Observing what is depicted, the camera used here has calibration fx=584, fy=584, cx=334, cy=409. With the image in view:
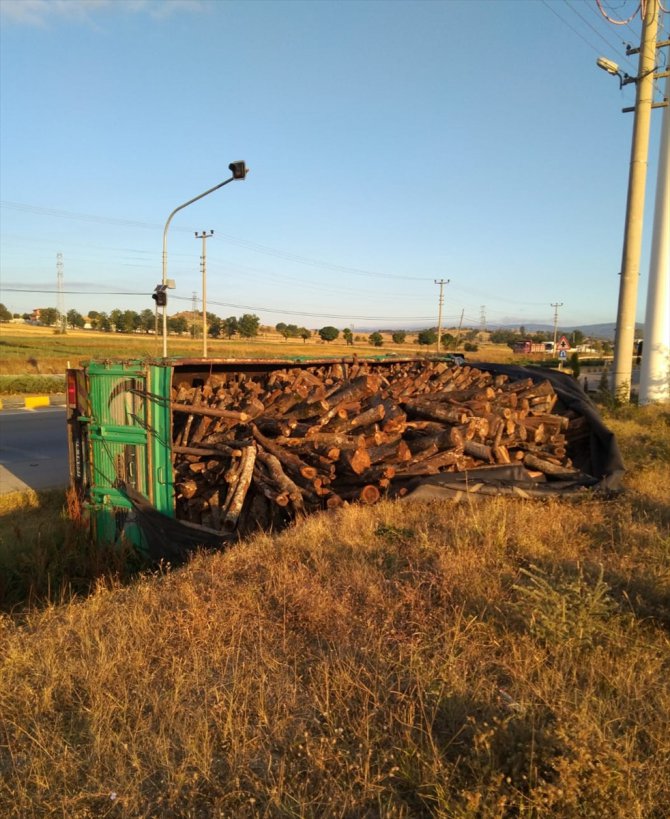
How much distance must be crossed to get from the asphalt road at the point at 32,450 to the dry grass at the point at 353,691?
6.58 metres

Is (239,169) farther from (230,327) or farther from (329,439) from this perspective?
(230,327)

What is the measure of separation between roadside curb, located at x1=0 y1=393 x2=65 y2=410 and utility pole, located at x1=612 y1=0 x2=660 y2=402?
18.5 meters

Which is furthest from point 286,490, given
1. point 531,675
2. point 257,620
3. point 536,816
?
point 536,816

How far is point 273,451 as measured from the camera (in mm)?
7648

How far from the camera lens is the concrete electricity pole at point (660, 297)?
16766 millimetres

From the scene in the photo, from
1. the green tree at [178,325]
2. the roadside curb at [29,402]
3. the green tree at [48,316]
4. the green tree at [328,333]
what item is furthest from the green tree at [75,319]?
the roadside curb at [29,402]

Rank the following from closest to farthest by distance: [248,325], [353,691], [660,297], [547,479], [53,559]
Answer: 1. [353,691]
2. [53,559]
3. [547,479]
4. [660,297]
5. [248,325]

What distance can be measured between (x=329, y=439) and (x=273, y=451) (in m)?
0.75

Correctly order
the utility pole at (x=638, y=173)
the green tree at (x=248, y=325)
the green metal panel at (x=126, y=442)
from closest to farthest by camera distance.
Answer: the green metal panel at (x=126, y=442) < the utility pole at (x=638, y=173) < the green tree at (x=248, y=325)

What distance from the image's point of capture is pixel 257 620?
3652 millimetres

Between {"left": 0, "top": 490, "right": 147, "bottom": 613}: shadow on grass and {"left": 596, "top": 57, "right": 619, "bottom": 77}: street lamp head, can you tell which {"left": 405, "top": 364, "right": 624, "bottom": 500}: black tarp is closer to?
{"left": 0, "top": 490, "right": 147, "bottom": 613}: shadow on grass

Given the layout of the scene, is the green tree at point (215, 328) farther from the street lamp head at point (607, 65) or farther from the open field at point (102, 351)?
the street lamp head at point (607, 65)

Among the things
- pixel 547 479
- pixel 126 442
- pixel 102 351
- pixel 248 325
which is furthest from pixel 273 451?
pixel 248 325

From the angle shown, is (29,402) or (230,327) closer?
(29,402)
